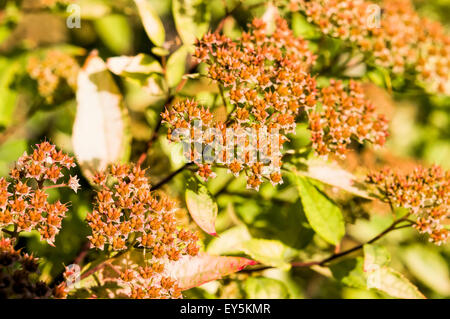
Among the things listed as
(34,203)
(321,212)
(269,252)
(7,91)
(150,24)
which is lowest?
(269,252)

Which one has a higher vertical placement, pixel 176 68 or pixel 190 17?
pixel 190 17

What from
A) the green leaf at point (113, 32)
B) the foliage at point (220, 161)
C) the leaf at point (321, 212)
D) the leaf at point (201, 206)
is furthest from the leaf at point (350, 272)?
the green leaf at point (113, 32)

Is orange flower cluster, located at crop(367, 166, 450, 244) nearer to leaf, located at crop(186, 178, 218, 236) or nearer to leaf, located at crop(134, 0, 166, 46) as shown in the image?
leaf, located at crop(186, 178, 218, 236)

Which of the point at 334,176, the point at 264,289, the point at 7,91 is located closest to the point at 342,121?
the point at 334,176

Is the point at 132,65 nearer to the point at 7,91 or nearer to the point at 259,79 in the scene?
the point at 259,79

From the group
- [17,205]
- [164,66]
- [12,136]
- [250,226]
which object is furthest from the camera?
[12,136]
